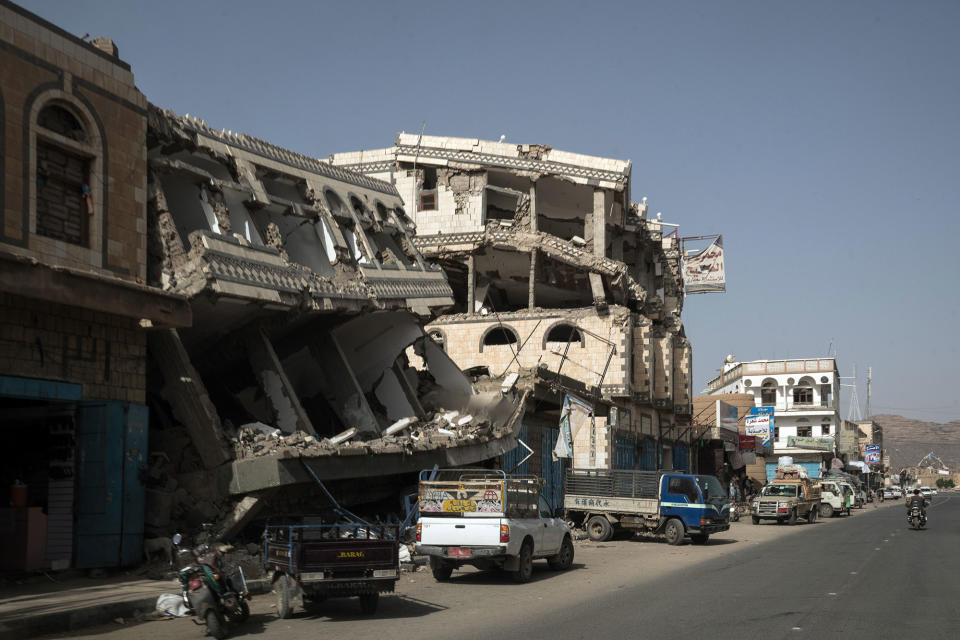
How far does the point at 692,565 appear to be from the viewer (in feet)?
65.9

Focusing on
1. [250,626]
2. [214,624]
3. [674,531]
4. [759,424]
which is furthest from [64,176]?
[759,424]

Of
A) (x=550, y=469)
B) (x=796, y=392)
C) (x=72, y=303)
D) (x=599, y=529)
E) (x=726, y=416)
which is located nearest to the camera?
(x=72, y=303)

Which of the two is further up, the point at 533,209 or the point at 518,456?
the point at 533,209

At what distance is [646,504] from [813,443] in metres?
68.1

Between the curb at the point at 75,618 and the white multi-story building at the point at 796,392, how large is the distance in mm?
88520

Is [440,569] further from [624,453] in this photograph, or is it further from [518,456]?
[624,453]

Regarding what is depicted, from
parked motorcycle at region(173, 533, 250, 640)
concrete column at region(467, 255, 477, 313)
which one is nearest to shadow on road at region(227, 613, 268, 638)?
parked motorcycle at region(173, 533, 250, 640)

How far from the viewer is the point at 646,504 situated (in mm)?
26812

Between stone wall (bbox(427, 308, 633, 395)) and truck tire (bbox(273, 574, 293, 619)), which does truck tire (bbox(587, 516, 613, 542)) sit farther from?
truck tire (bbox(273, 574, 293, 619))

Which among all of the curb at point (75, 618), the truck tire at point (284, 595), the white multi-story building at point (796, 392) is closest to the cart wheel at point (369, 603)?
the truck tire at point (284, 595)

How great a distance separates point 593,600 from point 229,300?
10048mm

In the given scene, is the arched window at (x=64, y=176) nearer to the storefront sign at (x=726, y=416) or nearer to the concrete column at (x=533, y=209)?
the concrete column at (x=533, y=209)

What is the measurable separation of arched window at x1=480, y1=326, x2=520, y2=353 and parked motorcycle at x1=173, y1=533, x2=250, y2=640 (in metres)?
31.2

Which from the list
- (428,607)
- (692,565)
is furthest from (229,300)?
Result: (692,565)
